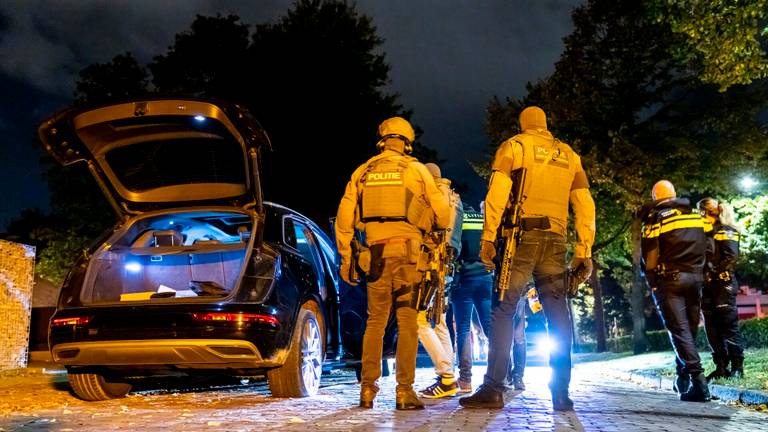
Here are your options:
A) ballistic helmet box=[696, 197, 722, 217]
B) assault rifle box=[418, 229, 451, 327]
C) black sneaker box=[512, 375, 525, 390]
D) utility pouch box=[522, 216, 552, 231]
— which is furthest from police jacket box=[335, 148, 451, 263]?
ballistic helmet box=[696, 197, 722, 217]

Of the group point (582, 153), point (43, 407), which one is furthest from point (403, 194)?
point (582, 153)

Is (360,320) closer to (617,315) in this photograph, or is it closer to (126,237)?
(126,237)

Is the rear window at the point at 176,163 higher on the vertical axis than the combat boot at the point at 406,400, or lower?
higher

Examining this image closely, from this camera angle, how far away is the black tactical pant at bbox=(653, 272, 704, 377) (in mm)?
6688

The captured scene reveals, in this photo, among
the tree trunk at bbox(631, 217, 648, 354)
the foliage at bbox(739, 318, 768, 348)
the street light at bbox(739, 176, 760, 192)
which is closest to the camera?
the foliage at bbox(739, 318, 768, 348)

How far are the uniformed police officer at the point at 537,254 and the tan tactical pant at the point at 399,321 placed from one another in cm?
54

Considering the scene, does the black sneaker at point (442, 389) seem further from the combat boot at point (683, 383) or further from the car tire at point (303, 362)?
the combat boot at point (683, 383)

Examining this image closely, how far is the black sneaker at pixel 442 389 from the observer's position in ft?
21.6

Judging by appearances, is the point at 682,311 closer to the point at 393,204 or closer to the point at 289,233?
the point at 393,204

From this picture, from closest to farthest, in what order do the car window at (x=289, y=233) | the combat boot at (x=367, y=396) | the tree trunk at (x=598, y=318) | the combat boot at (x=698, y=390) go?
the combat boot at (x=367, y=396) < the combat boot at (x=698, y=390) < the car window at (x=289, y=233) < the tree trunk at (x=598, y=318)

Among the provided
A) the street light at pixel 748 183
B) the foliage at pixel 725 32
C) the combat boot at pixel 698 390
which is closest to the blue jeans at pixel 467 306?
the combat boot at pixel 698 390

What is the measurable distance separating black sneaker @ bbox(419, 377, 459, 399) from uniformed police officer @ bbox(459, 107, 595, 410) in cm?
105

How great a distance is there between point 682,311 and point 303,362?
359cm

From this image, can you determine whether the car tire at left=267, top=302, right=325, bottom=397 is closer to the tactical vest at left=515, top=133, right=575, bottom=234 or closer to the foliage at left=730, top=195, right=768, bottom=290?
the tactical vest at left=515, top=133, right=575, bottom=234
